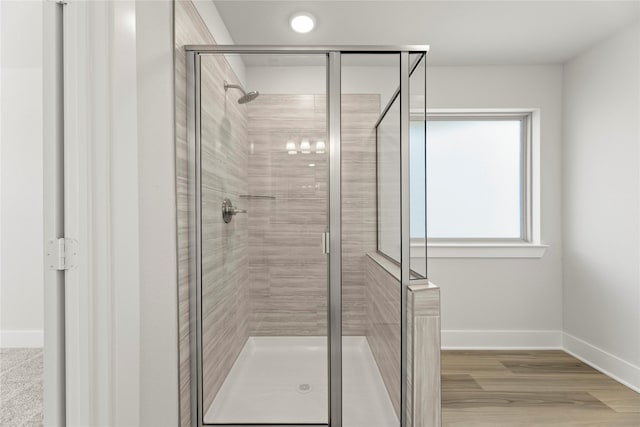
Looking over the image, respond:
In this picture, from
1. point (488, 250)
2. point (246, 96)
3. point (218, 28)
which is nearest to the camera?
point (246, 96)

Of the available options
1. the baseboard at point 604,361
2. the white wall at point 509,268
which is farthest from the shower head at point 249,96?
the baseboard at point 604,361

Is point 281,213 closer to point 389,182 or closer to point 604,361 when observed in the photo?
point 389,182

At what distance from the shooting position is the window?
3539mm

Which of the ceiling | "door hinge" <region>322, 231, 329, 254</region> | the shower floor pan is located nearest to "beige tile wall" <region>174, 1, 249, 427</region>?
the shower floor pan

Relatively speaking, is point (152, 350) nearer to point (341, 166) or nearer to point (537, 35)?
point (341, 166)

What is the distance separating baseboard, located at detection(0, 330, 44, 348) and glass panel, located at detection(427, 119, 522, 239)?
10.0 ft

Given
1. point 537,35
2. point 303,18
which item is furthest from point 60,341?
point 537,35

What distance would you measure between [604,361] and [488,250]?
1143mm

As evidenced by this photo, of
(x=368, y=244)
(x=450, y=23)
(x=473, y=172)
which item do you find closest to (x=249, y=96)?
(x=368, y=244)

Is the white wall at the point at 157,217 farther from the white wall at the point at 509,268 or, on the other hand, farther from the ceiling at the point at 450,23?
Result: the white wall at the point at 509,268

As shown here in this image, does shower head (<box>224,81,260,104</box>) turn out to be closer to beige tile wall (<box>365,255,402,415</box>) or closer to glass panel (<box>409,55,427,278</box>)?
glass panel (<box>409,55,427,278</box>)

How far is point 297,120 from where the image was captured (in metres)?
1.87

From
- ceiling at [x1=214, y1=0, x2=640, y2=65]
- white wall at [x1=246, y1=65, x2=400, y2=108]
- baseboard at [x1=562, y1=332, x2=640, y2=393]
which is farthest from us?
baseboard at [x1=562, y1=332, x2=640, y2=393]

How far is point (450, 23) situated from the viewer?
261 centimetres
